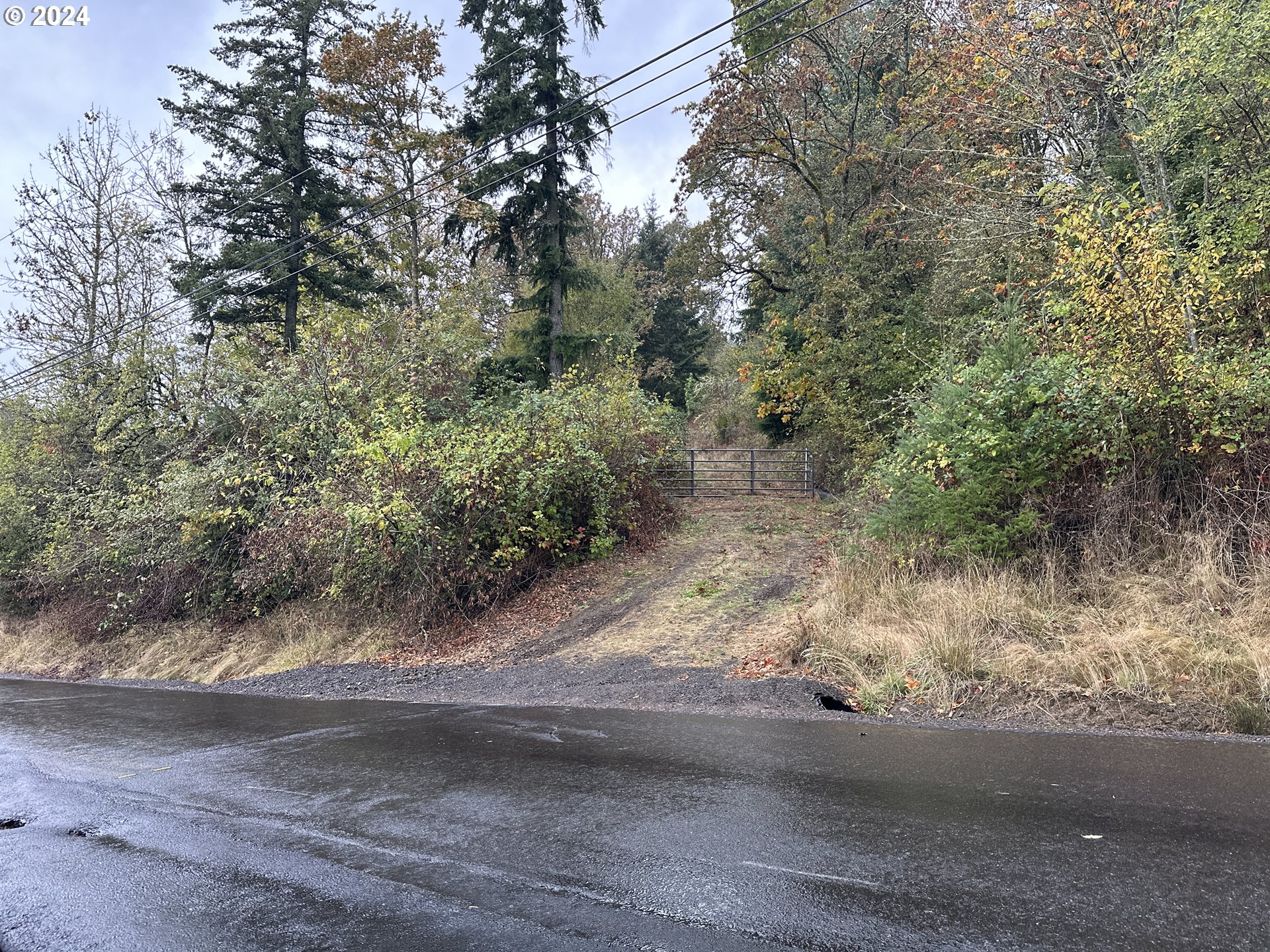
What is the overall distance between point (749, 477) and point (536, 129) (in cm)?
1199

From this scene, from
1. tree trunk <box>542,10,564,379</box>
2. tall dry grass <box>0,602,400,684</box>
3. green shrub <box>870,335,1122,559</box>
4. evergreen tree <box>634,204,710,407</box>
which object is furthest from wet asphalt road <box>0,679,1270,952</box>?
evergreen tree <box>634,204,710,407</box>

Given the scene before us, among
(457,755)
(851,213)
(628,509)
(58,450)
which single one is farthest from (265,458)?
(851,213)

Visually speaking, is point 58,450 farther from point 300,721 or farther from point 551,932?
point 551,932

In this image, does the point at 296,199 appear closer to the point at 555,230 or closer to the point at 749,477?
the point at 555,230

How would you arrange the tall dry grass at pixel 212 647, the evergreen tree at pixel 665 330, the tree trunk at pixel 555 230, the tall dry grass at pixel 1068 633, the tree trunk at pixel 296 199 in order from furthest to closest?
the evergreen tree at pixel 665 330
the tree trunk at pixel 555 230
the tree trunk at pixel 296 199
the tall dry grass at pixel 212 647
the tall dry grass at pixel 1068 633

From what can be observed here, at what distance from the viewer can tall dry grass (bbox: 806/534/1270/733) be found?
635 centimetres

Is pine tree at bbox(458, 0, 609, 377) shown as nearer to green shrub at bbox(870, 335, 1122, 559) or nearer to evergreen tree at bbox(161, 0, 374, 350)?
evergreen tree at bbox(161, 0, 374, 350)

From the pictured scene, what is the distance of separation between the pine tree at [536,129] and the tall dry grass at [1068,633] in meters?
14.9

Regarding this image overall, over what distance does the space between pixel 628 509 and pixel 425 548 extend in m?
4.67

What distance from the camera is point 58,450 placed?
1884cm

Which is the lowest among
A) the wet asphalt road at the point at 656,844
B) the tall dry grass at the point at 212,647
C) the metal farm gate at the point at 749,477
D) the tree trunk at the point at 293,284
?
the tall dry grass at the point at 212,647

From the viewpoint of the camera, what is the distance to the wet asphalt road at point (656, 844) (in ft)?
9.97

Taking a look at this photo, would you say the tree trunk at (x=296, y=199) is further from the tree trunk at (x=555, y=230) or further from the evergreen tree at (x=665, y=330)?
the evergreen tree at (x=665, y=330)

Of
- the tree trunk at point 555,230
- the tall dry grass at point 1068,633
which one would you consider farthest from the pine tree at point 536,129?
the tall dry grass at point 1068,633
